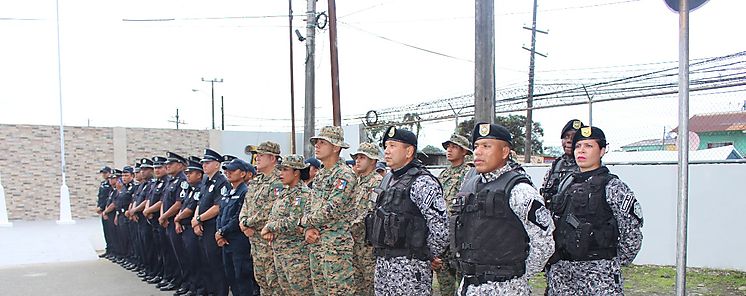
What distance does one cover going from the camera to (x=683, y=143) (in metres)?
2.80

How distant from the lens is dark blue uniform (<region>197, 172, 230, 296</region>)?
21.4 feet

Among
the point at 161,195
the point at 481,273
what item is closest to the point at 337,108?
the point at 161,195

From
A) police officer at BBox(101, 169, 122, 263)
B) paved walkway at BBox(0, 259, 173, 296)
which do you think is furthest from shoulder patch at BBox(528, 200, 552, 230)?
police officer at BBox(101, 169, 122, 263)

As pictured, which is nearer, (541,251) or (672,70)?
(541,251)

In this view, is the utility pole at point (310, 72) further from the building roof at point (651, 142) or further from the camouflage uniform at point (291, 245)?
the camouflage uniform at point (291, 245)

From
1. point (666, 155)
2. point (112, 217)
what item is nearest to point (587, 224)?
point (666, 155)

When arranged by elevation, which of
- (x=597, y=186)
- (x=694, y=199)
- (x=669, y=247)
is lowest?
(x=669, y=247)

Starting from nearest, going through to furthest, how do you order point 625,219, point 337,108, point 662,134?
point 625,219 < point 662,134 < point 337,108

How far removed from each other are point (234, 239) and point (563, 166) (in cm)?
337

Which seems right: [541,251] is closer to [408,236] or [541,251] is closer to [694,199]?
[408,236]

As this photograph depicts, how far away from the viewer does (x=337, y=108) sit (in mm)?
9789

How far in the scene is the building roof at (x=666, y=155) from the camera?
7703mm

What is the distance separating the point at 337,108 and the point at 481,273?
685cm

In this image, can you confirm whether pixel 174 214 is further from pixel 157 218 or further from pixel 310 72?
pixel 310 72
